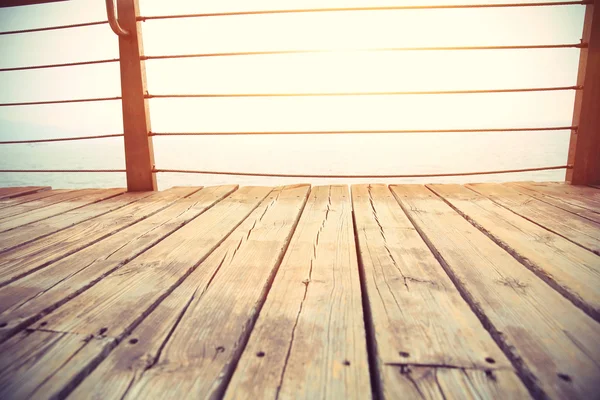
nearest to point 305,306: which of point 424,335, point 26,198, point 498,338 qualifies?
point 424,335

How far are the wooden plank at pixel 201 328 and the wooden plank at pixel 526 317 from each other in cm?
39

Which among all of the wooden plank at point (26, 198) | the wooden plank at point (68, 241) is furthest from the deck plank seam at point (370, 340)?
the wooden plank at point (26, 198)

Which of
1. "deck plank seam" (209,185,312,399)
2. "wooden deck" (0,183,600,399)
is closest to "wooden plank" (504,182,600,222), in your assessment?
"wooden deck" (0,183,600,399)

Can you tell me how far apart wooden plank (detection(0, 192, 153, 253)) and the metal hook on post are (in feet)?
2.43

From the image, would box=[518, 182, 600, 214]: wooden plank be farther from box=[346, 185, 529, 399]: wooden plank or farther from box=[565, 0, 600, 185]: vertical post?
box=[346, 185, 529, 399]: wooden plank

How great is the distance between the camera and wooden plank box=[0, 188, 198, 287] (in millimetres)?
899

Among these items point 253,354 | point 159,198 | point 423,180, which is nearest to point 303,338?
point 253,354

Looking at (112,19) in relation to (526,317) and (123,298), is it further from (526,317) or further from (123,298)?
(526,317)

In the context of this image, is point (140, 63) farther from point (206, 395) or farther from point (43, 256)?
point (206, 395)

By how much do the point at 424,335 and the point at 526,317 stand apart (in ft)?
0.63

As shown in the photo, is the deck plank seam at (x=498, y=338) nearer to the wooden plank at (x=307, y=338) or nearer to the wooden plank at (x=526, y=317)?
the wooden plank at (x=526, y=317)

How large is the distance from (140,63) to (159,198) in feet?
2.12

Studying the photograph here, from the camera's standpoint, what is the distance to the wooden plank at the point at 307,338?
0.46m

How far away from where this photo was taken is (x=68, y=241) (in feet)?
3.61
